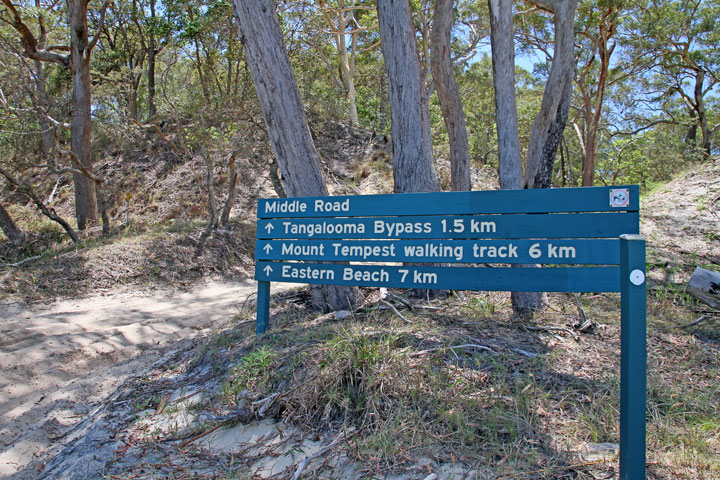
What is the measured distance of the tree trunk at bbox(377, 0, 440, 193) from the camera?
221 inches

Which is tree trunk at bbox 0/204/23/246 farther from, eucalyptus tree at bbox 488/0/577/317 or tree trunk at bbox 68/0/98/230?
eucalyptus tree at bbox 488/0/577/317

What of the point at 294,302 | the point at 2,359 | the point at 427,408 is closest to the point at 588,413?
the point at 427,408

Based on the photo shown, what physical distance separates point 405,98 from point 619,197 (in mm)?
2897

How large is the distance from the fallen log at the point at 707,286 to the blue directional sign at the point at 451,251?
164 centimetres

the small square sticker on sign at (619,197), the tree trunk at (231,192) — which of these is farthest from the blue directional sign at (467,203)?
the tree trunk at (231,192)

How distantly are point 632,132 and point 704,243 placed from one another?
56.8ft

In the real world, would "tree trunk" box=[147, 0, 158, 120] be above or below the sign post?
above

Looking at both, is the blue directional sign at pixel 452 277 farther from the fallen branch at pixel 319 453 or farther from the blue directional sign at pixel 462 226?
the fallen branch at pixel 319 453

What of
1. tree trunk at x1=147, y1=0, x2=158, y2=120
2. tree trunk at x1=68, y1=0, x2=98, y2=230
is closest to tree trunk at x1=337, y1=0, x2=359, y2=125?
tree trunk at x1=147, y1=0, x2=158, y2=120

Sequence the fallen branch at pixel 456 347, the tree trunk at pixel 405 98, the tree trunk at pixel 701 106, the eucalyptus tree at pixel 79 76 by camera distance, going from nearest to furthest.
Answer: the fallen branch at pixel 456 347, the tree trunk at pixel 405 98, the eucalyptus tree at pixel 79 76, the tree trunk at pixel 701 106

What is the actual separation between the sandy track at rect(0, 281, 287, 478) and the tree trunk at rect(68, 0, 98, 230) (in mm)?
5380

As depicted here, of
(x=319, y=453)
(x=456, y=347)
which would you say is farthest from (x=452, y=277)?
(x=319, y=453)

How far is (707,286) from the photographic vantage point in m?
4.42

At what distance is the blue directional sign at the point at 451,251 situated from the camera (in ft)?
11.4
